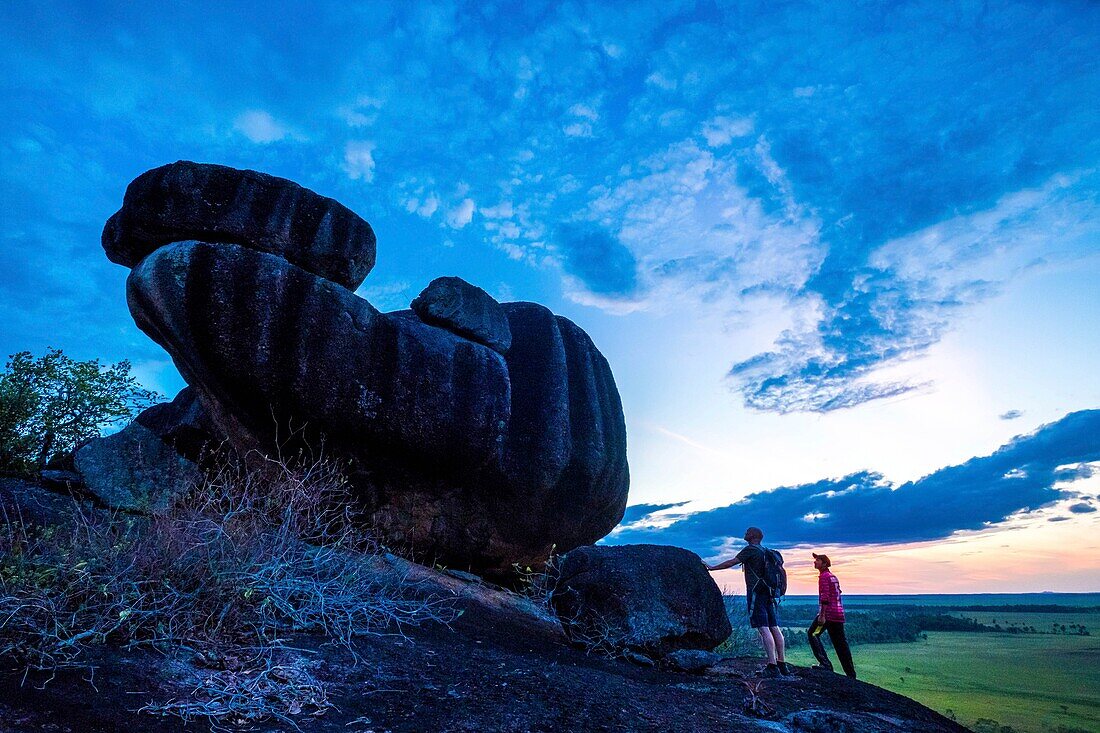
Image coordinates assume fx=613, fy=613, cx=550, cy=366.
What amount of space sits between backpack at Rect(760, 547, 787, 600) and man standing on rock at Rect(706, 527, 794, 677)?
1.5 inches

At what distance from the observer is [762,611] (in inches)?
→ 327

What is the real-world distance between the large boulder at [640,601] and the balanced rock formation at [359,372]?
8.35ft

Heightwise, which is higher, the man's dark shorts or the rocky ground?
the man's dark shorts

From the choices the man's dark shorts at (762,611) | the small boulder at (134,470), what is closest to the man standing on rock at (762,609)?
the man's dark shorts at (762,611)

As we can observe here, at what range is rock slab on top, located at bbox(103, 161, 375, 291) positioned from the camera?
33.9 ft

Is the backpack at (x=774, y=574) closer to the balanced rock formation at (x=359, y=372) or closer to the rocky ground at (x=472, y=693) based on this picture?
Result: the rocky ground at (x=472, y=693)

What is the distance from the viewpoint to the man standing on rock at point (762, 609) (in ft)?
27.0

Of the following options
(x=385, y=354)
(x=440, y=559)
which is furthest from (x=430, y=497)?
(x=385, y=354)

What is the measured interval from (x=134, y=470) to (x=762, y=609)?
11.0 meters

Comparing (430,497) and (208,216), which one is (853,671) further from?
(208,216)

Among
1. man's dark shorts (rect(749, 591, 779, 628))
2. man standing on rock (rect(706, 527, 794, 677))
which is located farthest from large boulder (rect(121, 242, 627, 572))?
man's dark shorts (rect(749, 591, 779, 628))

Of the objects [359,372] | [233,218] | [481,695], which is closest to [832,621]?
[481,695]

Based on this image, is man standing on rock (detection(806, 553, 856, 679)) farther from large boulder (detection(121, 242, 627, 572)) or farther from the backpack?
large boulder (detection(121, 242, 627, 572))

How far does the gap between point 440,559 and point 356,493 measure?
2.11 meters
